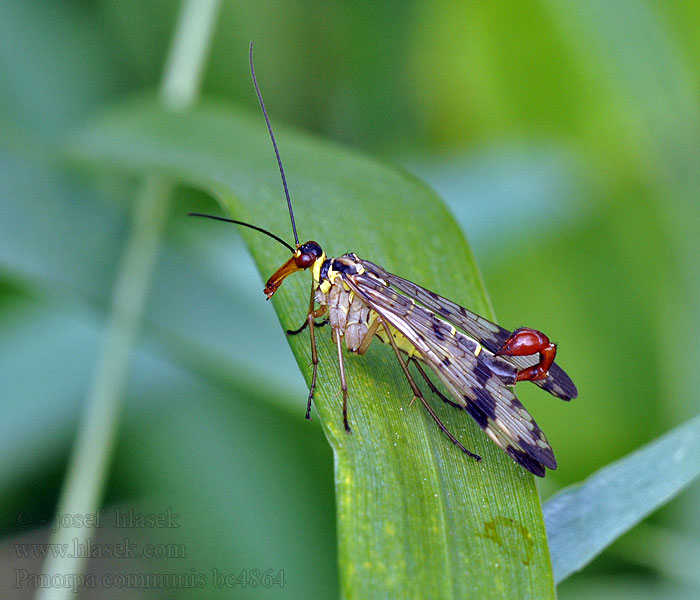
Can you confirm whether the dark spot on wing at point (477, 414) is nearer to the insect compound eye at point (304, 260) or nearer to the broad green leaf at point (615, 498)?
the broad green leaf at point (615, 498)

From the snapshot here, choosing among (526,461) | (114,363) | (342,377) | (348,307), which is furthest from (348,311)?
(114,363)

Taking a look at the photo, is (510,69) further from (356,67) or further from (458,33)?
(356,67)

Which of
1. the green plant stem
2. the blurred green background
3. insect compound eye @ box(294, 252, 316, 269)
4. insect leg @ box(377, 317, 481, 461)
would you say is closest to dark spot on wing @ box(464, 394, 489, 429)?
insect leg @ box(377, 317, 481, 461)

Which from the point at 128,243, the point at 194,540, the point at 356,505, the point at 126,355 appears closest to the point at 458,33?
the point at 128,243

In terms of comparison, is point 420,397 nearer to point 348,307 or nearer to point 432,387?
point 432,387

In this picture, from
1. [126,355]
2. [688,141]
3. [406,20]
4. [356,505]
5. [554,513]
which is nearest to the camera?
[356,505]

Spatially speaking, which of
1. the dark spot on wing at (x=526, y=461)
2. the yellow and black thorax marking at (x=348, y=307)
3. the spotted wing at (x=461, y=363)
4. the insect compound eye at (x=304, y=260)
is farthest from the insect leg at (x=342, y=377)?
the dark spot on wing at (x=526, y=461)

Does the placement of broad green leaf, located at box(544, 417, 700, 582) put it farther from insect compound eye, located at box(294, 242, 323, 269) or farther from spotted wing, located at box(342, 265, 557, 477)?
insect compound eye, located at box(294, 242, 323, 269)
